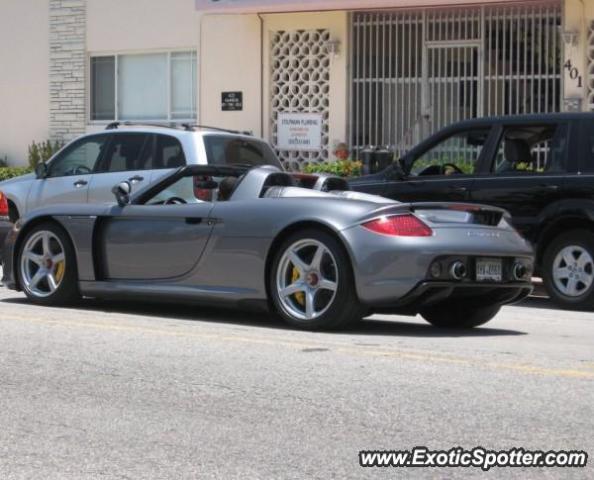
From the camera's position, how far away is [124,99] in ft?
75.3

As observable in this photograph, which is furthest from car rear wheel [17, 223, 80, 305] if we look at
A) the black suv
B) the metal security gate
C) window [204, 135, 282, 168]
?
the metal security gate

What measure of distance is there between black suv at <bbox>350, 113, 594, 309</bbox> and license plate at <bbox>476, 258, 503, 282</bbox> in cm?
313

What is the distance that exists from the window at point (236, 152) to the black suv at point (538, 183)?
84.8 inches

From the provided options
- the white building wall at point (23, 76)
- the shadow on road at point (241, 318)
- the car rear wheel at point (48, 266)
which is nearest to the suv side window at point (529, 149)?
the shadow on road at point (241, 318)

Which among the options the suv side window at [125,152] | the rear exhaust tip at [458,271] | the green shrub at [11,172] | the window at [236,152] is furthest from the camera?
the green shrub at [11,172]

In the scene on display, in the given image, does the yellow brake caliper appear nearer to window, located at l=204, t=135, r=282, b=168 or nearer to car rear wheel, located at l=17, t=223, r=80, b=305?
car rear wheel, located at l=17, t=223, r=80, b=305

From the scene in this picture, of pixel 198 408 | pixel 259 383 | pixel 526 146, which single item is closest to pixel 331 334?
pixel 259 383

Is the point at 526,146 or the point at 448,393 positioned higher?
the point at 526,146

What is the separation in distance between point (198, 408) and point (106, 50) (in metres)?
17.4

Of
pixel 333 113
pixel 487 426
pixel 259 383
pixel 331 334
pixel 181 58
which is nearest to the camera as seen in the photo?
pixel 487 426

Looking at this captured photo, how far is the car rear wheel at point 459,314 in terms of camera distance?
30.3 ft

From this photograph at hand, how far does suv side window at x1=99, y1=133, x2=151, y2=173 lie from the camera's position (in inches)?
563

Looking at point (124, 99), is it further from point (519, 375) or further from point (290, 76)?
point (519, 375)

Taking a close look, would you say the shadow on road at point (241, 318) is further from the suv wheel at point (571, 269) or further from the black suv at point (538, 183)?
the black suv at point (538, 183)
